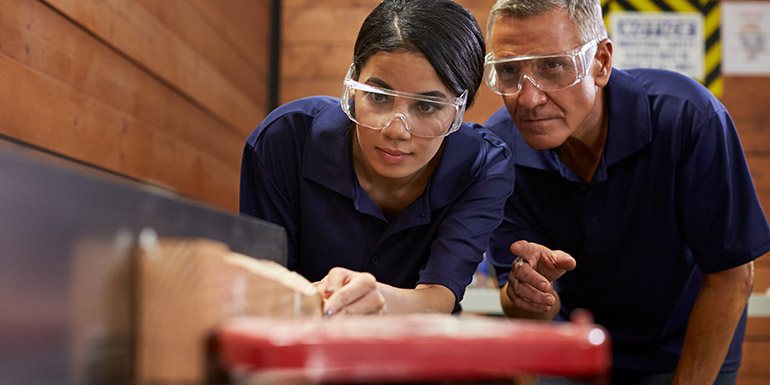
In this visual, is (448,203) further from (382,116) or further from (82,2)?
(82,2)

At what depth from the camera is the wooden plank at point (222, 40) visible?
9.11 ft

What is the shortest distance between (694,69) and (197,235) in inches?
165

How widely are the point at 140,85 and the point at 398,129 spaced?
138cm

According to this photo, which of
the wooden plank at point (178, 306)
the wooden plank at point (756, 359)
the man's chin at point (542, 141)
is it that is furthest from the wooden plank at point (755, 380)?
the wooden plank at point (178, 306)

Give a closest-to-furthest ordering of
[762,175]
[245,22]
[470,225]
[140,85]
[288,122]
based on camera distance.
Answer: [470,225], [288,122], [140,85], [245,22], [762,175]

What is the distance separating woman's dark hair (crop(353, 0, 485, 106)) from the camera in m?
1.39

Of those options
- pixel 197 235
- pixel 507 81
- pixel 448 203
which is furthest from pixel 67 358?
pixel 507 81

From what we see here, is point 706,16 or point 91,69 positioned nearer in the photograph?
point 91,69

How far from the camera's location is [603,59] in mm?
1826

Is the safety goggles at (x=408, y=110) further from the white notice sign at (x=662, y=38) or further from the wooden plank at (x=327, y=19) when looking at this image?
the white notice sign at (x=662, y=38)

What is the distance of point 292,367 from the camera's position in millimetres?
452

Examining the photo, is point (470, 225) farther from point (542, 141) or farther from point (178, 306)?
point (178, 306)

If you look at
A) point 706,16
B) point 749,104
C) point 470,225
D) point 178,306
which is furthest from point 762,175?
point 178,306

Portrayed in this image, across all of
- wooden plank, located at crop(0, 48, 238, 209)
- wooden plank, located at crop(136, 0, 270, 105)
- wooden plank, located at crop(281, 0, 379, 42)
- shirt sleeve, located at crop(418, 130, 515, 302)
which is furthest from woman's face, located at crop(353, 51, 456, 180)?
wooden plank, located at crop(281, 0, 379, 42)
